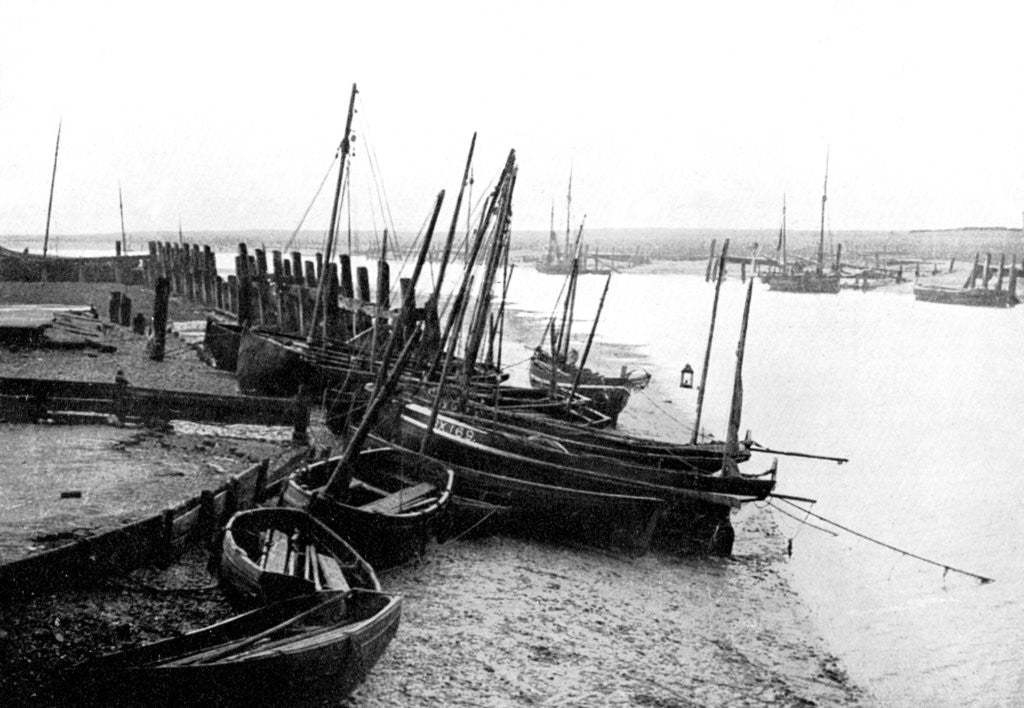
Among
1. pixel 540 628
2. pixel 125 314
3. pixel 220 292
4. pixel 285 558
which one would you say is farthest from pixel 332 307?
pixel 540 628

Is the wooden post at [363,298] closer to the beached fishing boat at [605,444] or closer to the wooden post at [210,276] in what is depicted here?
the beached fishing boat at [605,444]

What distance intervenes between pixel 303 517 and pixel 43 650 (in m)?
3.50

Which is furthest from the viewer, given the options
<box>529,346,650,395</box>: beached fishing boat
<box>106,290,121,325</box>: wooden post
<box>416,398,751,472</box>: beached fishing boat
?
<box>106,290,121,325</box>: wooden post

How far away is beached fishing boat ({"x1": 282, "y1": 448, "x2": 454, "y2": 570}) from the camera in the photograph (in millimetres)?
10859

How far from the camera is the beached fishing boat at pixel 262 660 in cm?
619

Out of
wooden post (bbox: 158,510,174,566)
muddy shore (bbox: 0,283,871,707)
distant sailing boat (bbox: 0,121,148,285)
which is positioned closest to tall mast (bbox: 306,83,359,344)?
muddy shore (bbox: 0,283,871,707)

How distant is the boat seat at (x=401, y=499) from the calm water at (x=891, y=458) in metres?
6.15

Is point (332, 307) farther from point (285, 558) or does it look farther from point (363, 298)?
point (285, 558)

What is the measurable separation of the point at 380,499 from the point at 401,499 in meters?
0.54

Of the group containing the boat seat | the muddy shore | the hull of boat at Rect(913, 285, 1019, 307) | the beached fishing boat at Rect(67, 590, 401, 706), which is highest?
the hull of boat at Rect(913, 285, 1019, 307)

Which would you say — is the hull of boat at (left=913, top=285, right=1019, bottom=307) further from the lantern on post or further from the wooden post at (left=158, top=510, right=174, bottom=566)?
the wooden post at (left=158, top=510, right=174, bottom=566)

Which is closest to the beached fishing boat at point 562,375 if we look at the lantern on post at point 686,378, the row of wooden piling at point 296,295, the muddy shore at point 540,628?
the lantern on post at point 686,378

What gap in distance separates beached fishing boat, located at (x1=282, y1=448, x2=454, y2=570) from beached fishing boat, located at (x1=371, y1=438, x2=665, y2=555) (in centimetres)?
48

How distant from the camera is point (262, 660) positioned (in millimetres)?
6633
